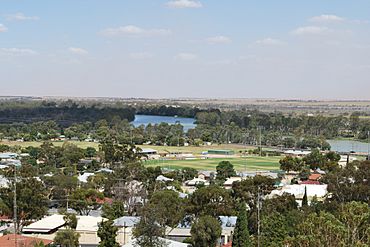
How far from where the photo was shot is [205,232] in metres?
17.7

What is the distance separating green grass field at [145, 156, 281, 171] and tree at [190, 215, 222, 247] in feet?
80.8

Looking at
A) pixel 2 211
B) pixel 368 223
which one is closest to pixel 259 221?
pixel 368 223

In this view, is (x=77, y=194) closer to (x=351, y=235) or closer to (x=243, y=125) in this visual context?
(x=351, y=235)

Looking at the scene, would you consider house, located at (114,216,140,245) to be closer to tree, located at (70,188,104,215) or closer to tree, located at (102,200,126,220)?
tree, located at (102,200,126,220)

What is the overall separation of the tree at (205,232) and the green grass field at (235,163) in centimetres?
2462

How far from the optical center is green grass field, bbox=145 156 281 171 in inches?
1716

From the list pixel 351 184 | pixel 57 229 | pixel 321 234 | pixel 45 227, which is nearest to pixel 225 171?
pixel 351 184

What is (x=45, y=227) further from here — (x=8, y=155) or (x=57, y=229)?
(x=8, y=155)

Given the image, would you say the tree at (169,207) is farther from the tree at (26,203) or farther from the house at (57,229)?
the tree at (26,203)

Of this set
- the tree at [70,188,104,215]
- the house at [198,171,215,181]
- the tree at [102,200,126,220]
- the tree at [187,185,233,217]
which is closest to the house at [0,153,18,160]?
the house at [198,171,215,181]

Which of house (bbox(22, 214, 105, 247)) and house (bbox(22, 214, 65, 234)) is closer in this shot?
house (bbox(22, 214, 105, 247))

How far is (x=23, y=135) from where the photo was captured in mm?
64438

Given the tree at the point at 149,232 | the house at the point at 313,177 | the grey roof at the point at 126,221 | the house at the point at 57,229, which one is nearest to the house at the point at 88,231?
the house at the point at 57,229

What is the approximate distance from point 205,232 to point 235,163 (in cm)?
2907
